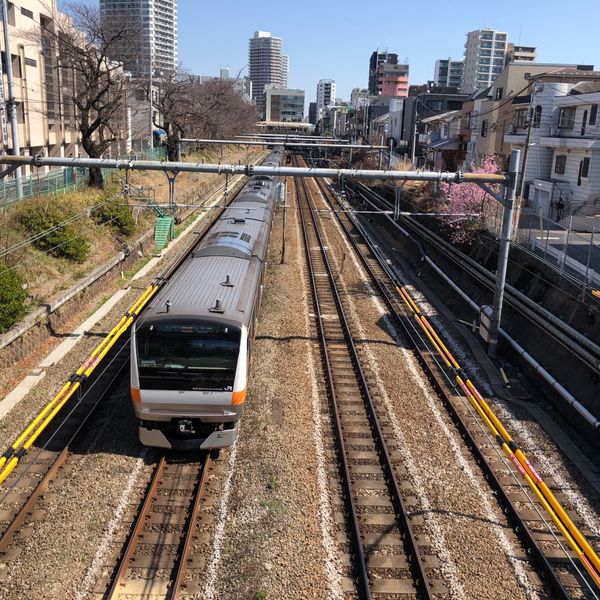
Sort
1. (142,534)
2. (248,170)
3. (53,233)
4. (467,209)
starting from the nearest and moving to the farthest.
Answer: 1. (142,534)
2. (248,170)
3. (53,233)
4. (467,209)

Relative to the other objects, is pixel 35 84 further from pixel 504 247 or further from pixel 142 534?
pixel 142 534

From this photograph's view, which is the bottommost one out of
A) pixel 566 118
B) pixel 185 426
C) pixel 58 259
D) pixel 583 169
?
pixel 185 426

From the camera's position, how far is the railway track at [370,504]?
7.63 metres

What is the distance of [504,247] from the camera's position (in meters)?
14.6

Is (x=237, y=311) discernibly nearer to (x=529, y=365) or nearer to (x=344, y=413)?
(x=344, y=413)

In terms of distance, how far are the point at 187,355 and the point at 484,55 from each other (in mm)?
170302

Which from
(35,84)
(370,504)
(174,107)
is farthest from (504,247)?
(174,107)

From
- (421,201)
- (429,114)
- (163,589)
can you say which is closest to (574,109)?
(421,201)

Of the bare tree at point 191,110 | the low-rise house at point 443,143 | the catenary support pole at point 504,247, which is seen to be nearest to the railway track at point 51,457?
the catenary support pole at point 504,247

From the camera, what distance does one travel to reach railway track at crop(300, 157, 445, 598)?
25.0ft

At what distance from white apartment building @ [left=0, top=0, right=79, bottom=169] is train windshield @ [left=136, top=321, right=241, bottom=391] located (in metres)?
24.4

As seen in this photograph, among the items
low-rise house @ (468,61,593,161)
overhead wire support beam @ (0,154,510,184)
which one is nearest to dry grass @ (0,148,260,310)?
overhead wire support beam @ (0,154,510,184)

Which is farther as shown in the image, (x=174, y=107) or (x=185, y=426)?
(x=174, y=107)

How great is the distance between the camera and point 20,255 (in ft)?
57.2
